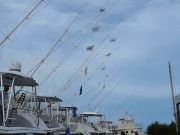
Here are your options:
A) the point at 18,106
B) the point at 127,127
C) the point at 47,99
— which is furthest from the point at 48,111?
the point at 127,127

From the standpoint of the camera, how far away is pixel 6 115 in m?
26.2

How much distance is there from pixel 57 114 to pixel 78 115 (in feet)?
37.7

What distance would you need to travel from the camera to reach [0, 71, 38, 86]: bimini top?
2648 centimetres

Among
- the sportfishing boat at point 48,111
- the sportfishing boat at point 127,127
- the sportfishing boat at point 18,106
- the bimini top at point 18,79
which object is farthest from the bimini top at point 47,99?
the sportfishing boat at point 127,127

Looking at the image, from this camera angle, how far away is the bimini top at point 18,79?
2648cm

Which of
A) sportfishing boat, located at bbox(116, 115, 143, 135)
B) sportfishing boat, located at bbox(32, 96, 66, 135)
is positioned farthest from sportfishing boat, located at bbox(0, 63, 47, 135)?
sportfishing boat, located at bbox(116, 115, 143, 135)

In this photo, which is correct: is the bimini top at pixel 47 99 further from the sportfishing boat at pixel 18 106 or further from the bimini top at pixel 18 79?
the bimini top at pixel 18 79

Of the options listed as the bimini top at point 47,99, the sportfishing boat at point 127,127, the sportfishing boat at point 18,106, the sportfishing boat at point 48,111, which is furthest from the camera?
the sportfishing boat at point 127,127

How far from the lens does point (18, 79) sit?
92.2 feet

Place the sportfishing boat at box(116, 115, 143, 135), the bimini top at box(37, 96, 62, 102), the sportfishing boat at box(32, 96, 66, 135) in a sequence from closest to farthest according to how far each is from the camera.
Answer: the sportfishing boat at box(32, 96, 66, 135)
the bimini top at box(37, 96, 62, 102)
the sportfishing boat at box(116, 115, 143, 135)

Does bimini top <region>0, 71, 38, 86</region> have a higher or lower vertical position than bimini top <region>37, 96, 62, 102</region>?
lower

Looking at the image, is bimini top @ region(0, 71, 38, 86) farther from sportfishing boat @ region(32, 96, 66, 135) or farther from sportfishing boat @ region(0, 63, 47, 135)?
sportfishing boat @ region(32, 96, 66, 135)

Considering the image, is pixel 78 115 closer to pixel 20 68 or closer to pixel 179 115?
pixel 179 115

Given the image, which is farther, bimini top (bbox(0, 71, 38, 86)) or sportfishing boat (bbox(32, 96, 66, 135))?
sportfishing boat (bbox(32, 96, 66, 135))
